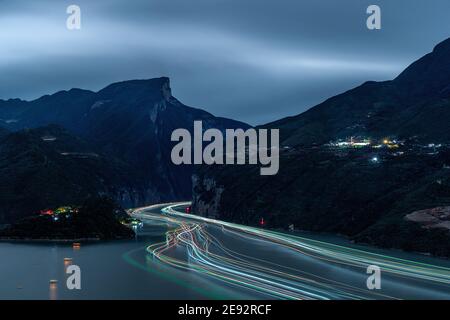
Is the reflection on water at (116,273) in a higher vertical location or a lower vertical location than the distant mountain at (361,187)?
lower

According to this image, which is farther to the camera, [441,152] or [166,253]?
[441,152]

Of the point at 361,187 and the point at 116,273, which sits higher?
the point at 361,187

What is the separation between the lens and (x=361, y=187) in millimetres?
130625

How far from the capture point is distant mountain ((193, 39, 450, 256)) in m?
99.4

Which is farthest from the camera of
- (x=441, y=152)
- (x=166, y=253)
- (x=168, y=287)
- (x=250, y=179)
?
(x=250, y=179)

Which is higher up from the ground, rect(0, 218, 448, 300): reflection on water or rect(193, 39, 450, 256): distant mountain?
rect(193, 39, 450, 256): distant mountain

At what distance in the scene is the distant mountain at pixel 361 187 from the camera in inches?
3915

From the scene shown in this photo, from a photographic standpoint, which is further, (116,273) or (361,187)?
(361,187)

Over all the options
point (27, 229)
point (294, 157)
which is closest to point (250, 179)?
point (294, 157)

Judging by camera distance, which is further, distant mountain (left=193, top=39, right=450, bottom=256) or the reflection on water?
distant mountain (left=193, top=39, right=450, bottom=256)

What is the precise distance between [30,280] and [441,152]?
97.0 m

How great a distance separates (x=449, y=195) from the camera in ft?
335

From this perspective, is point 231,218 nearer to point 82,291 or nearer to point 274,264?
point 274,264

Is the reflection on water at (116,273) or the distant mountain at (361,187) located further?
the distant mountain at (361,187)
